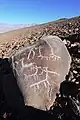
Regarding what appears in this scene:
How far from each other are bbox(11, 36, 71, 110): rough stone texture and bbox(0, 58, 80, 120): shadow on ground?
163mm

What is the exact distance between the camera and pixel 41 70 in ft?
16.9

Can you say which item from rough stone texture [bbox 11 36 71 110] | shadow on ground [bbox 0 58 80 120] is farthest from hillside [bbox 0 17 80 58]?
shadow on ground [bbox 0 58 80 120]

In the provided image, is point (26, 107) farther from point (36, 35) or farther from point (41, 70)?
point (36, 35)

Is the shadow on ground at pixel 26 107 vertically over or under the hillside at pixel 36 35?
under

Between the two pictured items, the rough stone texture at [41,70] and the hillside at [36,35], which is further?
the hillside at [36,35]

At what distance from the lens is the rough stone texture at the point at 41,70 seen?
4.95m

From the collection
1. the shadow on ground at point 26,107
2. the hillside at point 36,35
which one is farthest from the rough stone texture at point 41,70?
the hillside at point 36,35

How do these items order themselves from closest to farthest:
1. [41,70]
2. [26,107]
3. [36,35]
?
[41,70]
[26,107]
[36,35]

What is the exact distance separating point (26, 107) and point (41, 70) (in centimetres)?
87

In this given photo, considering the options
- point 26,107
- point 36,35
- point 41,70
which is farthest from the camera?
point 36,35

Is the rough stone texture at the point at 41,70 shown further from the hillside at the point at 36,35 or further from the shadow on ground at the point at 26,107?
the hillside at the point at 36,35

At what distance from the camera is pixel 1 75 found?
659cm

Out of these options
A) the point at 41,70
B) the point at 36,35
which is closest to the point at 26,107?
the point at 41,70

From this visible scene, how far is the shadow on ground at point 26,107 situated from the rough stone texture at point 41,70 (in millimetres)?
163
